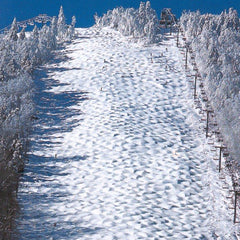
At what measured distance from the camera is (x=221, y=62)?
3866 centimetres

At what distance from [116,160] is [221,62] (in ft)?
65.9

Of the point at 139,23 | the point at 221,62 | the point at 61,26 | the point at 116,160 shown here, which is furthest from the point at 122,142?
Result: the point at 61,26

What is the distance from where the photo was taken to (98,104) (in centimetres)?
3105

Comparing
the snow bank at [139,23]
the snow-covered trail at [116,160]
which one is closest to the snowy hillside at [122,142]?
the snow-covered trail at [116,160]

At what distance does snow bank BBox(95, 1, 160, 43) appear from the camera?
2132 inches

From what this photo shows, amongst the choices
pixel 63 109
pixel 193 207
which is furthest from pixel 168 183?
pixel 63 109

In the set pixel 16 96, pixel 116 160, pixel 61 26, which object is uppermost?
pixel 61 26

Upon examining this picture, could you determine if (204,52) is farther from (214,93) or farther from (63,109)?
(63,109)

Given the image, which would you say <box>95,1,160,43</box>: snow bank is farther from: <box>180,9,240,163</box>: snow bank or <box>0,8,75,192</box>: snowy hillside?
<box>0,8,75,192</box>: snowy hillside

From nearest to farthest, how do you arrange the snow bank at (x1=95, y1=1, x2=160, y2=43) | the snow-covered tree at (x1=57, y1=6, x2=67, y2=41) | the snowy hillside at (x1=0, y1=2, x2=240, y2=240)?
the snowy hillside at (x1=0, y1=2, x2=240, y2=240), the snow bank at (x1=95, y1=1, x2=160, y2=43), the snow-covered tree at (x1=57, y1=6, x2=67, y2=41)

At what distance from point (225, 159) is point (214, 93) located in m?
8.83

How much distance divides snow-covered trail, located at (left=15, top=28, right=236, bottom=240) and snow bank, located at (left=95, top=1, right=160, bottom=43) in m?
14.9

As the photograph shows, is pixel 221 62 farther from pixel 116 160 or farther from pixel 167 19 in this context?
pixel 167 19

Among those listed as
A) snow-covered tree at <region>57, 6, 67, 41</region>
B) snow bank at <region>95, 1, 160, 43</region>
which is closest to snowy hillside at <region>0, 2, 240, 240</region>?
snow bank at <region>95, 1, 160, 43</region>
